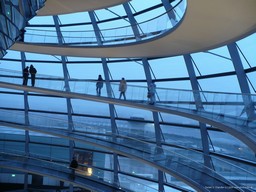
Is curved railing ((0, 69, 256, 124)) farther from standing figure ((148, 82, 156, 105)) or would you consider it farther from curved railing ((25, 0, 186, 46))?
curved railing ((25, 0, 186, 46))

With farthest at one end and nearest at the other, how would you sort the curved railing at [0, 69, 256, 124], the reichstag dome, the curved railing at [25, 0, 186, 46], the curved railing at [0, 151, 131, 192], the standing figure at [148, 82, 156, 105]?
the curved railing at [0, 151, 131, 192] < the standing figure at [148, 82, 156, 105] < the curved railing at [25, 0, 186, 46] < the reichstag dome < the curved railing at [0, 69, 256, 124]

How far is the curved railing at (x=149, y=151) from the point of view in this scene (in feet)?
60.7

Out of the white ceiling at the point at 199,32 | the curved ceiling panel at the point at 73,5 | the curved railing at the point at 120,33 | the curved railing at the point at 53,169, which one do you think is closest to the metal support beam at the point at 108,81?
the curved railing at the point at 120,33

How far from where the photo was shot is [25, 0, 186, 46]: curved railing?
63.0 ft

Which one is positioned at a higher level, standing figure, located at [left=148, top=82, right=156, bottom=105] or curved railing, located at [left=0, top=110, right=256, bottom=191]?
standing figure, located at [left=148, top=82, right=156, bottom=105]

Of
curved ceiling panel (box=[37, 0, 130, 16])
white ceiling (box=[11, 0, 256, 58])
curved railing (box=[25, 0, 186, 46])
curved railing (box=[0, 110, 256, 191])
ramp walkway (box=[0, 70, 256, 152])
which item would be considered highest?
curved ceiling panel (box=[37, 0, 130, 16])

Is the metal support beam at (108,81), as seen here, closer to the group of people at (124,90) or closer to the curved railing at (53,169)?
the curved railing at (53,169)

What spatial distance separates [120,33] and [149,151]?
732 cm

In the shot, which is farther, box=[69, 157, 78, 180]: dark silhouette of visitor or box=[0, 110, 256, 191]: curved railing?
box=[69, 157, 78, 180]: dark silhouette of visitor

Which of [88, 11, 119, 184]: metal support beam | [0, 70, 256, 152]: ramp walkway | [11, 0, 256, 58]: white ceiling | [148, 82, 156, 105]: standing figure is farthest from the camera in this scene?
[88, 11, 119, 184]: metal support beam

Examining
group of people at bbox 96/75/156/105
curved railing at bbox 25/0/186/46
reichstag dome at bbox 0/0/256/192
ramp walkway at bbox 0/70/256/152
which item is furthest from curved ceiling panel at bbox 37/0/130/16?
ramp walkway at bbox 0/70/256/152

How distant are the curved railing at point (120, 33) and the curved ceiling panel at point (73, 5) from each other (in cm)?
203

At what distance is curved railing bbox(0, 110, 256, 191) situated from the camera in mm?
18516

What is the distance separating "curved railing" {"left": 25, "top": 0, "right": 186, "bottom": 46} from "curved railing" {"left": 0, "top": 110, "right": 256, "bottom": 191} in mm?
6069
